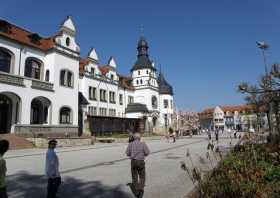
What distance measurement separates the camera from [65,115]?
1337 inches

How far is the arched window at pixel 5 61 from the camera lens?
27477mm

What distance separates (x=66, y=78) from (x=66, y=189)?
89.9 feet

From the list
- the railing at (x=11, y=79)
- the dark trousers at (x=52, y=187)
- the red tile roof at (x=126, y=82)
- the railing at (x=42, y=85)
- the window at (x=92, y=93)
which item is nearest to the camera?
the dark trousers at (x=52, y=187)

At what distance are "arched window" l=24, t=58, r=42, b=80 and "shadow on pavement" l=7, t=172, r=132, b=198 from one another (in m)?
23.0

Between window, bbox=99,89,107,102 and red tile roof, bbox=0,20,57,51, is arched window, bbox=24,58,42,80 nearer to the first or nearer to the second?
red tile roof, bbox=0,20,57,51

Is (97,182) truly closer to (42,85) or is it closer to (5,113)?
(5,113)

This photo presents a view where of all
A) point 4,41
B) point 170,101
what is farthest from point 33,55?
point 170,101

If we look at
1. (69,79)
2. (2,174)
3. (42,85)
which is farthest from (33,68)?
(2,174)

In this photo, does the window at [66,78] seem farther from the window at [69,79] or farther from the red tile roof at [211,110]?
the red tile roof at [211,110]

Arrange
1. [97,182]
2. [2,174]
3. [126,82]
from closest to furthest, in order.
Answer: [2,174]
[97,182]
[126,82]

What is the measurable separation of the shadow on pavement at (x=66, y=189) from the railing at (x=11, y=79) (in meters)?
18.4

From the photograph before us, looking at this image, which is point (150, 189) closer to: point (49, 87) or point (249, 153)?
point (249, 153)

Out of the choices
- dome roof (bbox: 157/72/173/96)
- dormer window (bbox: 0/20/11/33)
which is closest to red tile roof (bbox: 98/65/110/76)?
dome roof (bbox: 157/72/173/96)

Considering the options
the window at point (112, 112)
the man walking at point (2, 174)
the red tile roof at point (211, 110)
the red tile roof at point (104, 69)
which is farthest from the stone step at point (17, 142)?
the red tile roof at point (211, 110)
